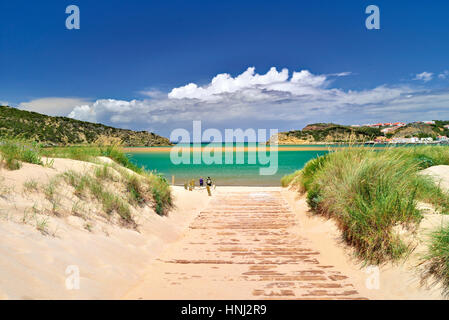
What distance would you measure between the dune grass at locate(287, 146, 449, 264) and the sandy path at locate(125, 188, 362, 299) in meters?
0.76

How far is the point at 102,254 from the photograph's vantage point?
4266 millimetres

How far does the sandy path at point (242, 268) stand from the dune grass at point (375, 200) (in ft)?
2.51

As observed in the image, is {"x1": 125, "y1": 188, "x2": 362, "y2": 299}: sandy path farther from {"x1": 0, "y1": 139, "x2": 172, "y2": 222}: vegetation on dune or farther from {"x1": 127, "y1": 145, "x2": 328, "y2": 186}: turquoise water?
{"x1": 127, "y1": 145, "x2": 328, "y2": 186}: turquoise water

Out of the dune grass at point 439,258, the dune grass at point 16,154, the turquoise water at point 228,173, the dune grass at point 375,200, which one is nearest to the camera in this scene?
the dune grass at point 439,258

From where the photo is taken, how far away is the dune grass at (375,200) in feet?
14.0

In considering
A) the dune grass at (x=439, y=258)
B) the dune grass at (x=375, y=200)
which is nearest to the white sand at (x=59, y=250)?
the dune grass at (x=375, y=200)

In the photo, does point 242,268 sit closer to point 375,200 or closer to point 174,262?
point 174,262

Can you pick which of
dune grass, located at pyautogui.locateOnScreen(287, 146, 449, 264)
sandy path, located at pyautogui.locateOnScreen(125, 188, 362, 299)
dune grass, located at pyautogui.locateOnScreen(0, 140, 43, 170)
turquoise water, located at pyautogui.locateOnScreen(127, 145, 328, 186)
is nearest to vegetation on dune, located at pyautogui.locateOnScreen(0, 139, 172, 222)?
dune grass, located at pyautogui.locateOnScreen(0, 140, 43, 170)

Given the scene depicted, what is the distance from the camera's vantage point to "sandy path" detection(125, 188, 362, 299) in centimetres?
365

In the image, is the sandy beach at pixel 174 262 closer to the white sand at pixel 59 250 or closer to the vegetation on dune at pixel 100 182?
the white sand at pixel 59 250

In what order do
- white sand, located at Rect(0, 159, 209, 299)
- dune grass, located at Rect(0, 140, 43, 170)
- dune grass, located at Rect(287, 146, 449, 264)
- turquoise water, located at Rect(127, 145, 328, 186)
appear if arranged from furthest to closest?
1. turquoise water, located at Rect(127, 145, 328, 186)
2. dune grass, located at Rect(0, 140, 43, 170)
3. dune grass, located at Rect(287, 146, 449, 264)
4. white sand, located at Rect(0, 159, 209, 299)

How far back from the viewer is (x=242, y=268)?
4477mm
